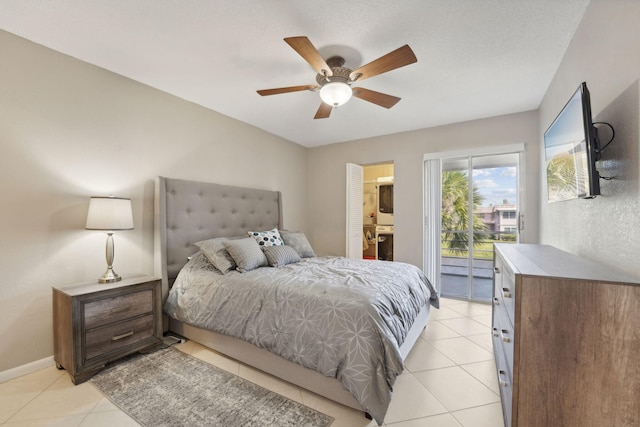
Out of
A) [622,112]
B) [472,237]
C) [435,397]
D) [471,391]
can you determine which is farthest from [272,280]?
[472,237]

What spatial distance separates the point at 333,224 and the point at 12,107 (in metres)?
3.85

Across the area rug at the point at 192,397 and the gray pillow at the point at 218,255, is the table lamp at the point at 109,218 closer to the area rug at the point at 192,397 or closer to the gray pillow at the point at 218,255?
the gray pillow at the point at 218,255

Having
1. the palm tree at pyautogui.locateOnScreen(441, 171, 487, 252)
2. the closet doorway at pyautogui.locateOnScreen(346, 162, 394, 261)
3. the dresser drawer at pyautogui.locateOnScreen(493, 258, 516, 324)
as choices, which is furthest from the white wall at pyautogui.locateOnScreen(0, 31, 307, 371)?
the closet doorway at pyautogui.locateOnScreen(346, 162, 394, 261)

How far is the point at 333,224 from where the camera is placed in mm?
4719

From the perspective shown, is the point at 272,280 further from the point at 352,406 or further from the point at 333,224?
the point at 333,224

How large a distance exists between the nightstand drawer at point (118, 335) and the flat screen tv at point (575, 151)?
315 cm

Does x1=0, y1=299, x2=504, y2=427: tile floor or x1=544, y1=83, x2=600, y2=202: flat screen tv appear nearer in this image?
x1=544, y1=83, x2=600, y2=202: flat screen tv

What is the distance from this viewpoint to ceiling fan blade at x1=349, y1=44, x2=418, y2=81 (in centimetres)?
164

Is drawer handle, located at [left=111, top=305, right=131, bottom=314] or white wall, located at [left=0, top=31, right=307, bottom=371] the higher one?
white wall, located at [left=0, top=31, right=307, bottom=371]

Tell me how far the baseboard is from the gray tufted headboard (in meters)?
0.87

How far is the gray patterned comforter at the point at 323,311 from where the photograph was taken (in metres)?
1.53

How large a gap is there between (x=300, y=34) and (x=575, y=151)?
6.09 feet

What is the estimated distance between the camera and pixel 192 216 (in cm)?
291

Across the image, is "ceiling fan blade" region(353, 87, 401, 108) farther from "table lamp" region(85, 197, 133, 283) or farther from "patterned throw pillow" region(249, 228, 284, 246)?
"table lamp" region(85, 197, 133, 283)
